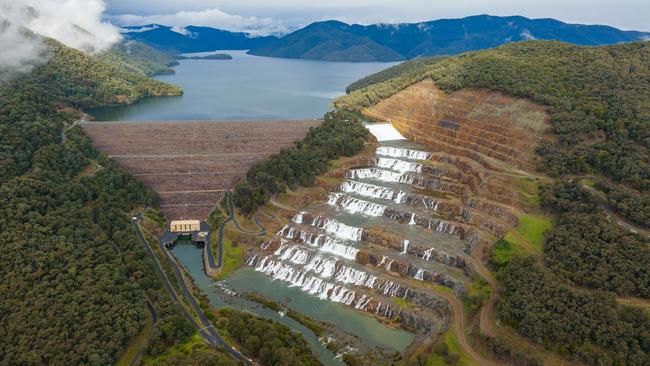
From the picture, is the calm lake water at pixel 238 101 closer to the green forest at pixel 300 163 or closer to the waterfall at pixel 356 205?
the green forest at pixel 300 163

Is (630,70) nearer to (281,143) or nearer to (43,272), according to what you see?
(281,143)

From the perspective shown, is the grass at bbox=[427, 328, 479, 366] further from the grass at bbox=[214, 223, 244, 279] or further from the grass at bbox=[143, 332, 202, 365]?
the grass at bbox=[214, 223, 244, 279]

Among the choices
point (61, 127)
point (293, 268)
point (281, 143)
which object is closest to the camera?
point (293, 268)

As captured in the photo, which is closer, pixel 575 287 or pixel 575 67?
pixel 575 287

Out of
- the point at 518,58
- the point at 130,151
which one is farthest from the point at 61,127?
the point at 518,58

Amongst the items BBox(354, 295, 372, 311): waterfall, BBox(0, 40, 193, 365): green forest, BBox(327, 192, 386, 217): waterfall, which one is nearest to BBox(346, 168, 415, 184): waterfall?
BBox(327, 192, 386, 217): waterfall

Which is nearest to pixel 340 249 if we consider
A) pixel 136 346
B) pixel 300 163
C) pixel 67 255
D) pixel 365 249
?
pixel 365 249

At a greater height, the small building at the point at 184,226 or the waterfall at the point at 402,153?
the waterfall at the point at 402,153

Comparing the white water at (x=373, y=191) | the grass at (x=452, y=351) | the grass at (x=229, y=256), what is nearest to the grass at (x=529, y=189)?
the white water at (x=373, y=191)
